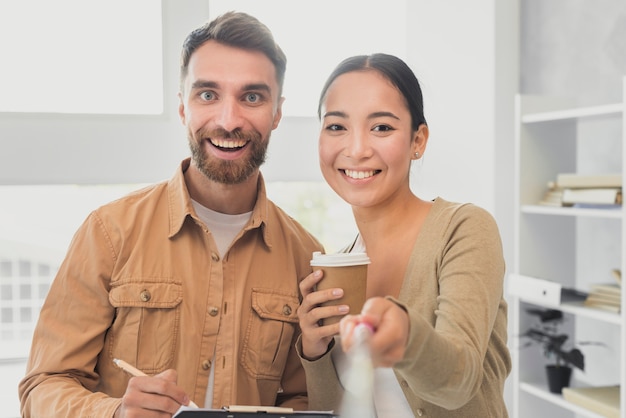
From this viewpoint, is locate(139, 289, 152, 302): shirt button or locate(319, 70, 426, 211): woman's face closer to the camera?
locate(319, 70, 426, 211): woman's face

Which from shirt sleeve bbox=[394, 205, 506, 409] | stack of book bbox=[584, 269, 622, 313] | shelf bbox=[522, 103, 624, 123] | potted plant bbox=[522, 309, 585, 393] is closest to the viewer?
shirt sleeve bbox=[394, 205, 506, 409]

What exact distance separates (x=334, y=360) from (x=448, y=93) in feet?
7.77

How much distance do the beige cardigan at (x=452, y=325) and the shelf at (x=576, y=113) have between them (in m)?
1.36

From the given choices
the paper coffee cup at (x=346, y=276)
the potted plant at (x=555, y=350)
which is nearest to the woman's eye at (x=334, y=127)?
the paper coffee cup at (x=346, y=276)

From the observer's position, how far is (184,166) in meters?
2.09

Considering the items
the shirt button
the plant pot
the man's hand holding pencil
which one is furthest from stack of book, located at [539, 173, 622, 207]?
the man's hand holding pencil

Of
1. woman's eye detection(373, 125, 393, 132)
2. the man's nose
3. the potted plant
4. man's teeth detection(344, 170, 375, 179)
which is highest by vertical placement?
the man's nose

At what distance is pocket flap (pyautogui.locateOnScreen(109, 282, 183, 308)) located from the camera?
1.85 metres

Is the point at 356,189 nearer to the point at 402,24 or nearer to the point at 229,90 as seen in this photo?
the point at 229,90

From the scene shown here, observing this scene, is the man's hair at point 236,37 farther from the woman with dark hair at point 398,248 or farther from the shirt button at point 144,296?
the shirt button at point 144,296

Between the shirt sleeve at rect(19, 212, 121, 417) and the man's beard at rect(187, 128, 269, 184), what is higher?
the man's beard at rect(187, 128, 269, 184)

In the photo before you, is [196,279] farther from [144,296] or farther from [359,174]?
[359,174]

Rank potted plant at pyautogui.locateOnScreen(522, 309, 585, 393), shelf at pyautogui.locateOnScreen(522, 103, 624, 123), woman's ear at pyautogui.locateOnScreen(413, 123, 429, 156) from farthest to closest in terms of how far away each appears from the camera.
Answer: potted plant at pyautogui.locateOnScreen(522, 309, 585, 393)
shelf at pyautogui.locateOnScreen(522, 103, 624, 123)
woman's ear at pyautogui.locateOnScreen(413, 123, 429, 156)

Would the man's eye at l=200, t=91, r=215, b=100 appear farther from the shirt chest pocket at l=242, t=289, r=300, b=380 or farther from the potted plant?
the potted plant
